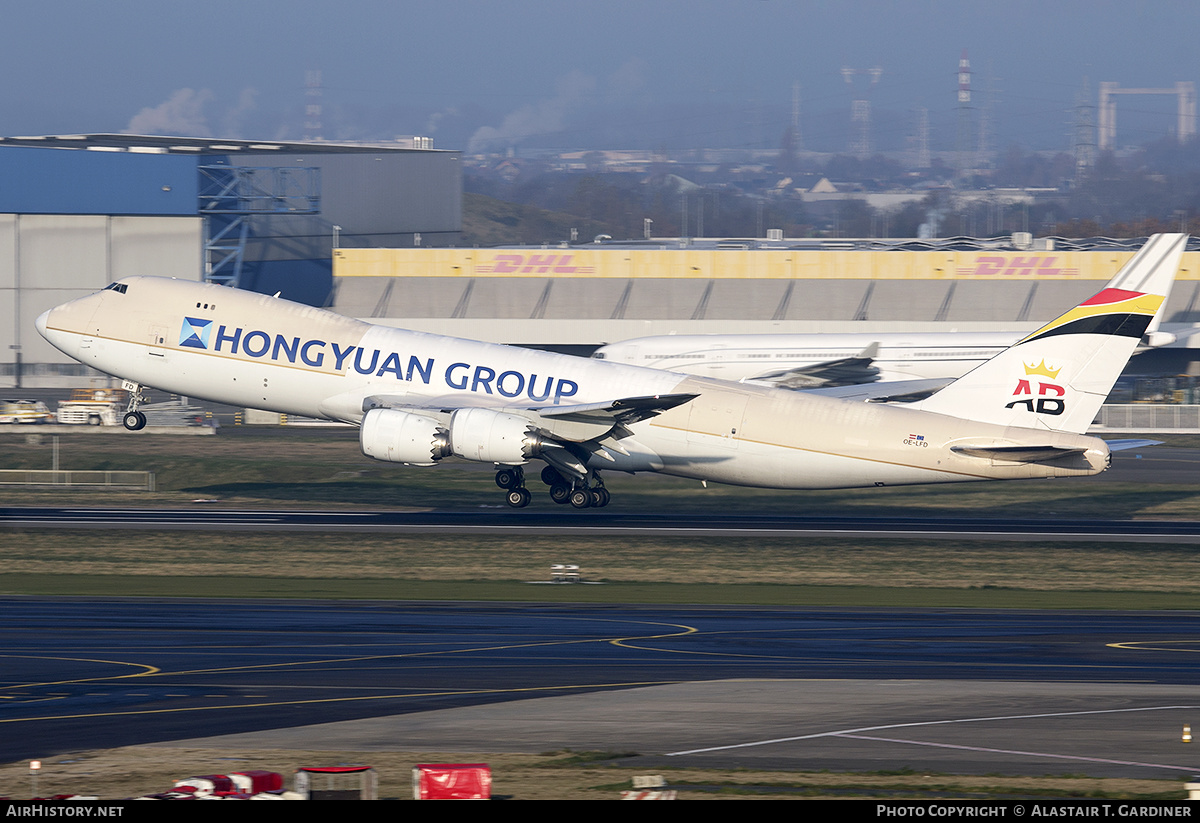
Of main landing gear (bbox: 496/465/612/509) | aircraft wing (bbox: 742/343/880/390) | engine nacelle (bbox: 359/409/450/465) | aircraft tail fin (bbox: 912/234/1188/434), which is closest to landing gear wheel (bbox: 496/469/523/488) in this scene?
main landing gear (bbox: 496/465/612/509)

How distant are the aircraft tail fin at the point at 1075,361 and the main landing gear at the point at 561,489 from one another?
13543mm

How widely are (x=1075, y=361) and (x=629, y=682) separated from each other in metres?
25.9

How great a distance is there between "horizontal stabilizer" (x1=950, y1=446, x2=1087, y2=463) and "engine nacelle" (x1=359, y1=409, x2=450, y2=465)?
17979mm

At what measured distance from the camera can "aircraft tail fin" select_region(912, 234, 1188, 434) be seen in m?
43.4

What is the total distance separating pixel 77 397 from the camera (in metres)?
89.5

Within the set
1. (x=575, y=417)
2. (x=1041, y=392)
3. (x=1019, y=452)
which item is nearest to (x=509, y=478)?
(x=575, y=417)

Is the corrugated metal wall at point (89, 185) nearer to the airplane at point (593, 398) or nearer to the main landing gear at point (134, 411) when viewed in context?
the airplane at point (593, 398)

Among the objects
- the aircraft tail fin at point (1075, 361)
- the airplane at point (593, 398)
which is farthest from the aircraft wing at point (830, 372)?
the aircraft tail fin at point (1075, 361)

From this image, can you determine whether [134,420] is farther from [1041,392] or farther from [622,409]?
[1041,392]

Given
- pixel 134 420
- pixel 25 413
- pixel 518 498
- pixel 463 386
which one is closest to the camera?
pixel 463 386

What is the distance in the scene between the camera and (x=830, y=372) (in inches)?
3152

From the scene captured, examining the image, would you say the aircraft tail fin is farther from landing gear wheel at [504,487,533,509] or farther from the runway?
landing gear wheel at [504,487,533,509]

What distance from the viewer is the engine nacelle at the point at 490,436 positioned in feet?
155
